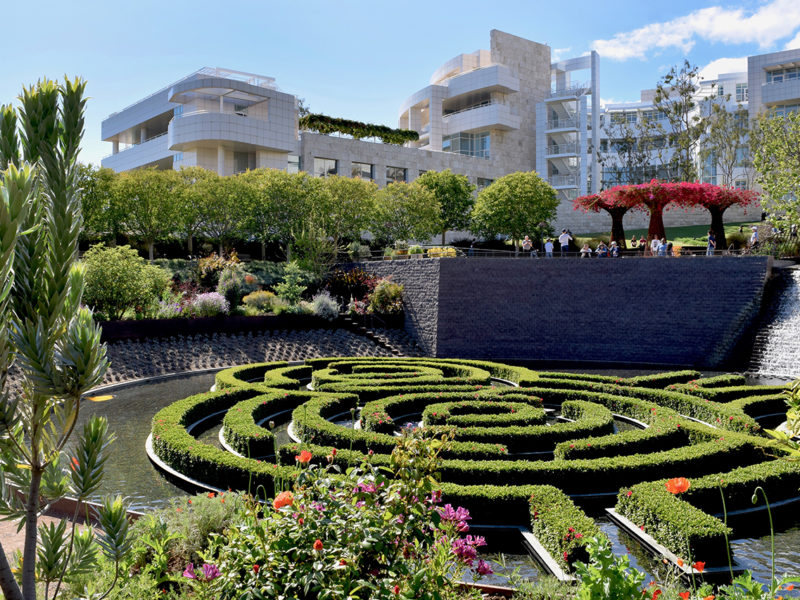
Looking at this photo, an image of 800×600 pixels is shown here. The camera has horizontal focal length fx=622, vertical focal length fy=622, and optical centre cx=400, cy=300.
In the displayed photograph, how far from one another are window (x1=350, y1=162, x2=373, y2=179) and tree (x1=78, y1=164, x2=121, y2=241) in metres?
20.2

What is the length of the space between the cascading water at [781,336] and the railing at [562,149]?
3590 centimetres

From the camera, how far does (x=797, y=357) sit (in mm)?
22312

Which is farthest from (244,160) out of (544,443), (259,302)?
(544,443)

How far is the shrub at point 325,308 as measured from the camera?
27.1 metres

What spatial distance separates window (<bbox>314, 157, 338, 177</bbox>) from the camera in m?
48.3

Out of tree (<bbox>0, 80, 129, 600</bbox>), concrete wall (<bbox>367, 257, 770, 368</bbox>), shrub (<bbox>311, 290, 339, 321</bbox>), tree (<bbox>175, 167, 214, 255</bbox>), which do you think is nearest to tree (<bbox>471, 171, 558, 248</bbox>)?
concrete wall (<bbox>367, 257, 770, 368</bbox>)

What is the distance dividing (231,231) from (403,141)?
885 inches

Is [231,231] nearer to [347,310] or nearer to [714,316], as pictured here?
[347,310]

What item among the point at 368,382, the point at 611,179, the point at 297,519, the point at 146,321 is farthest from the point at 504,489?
the point at 611,179

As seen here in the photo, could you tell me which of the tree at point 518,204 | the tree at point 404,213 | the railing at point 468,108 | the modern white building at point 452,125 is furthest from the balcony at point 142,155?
the railing at point 468,108

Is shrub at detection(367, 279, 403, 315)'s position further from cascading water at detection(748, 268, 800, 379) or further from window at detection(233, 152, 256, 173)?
window at detection(233, 152, 256, 173)

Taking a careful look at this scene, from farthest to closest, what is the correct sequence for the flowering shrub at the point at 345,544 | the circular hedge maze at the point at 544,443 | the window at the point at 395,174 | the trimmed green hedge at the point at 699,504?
the window at the point at 395,174
the circular hedge maze at the point at 544,443
the trimmed green hedge at the point at 699,504
the flowering shrub at the point at 345,544

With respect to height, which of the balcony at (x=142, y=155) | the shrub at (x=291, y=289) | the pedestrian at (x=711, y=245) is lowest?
the shrub at (x=291, y=289)

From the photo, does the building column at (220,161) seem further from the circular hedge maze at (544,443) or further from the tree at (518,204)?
the circular hedge maze at (544,443)
